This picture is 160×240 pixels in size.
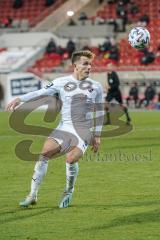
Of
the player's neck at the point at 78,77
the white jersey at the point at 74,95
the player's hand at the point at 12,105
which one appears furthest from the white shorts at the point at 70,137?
the player's hand at the point at 12,105

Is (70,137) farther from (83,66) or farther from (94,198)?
(94,198)

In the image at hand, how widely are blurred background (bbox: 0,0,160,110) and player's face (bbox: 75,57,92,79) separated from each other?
91.6ft

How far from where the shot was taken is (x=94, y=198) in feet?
39.4

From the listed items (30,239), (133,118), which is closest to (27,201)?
(30,239)

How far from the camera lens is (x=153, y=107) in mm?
39500

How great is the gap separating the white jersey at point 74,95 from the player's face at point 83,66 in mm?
140

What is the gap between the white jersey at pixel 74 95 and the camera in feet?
36.7

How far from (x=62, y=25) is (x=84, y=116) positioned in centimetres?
3868

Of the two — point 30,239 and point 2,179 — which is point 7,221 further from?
point 2,179

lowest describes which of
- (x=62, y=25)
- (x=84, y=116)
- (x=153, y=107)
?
(x=153, y=107)

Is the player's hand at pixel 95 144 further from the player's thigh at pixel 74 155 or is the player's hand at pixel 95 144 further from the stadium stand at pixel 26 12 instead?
the stadium stand at pixel 26 12

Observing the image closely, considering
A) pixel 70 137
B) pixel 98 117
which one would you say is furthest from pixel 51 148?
pixel 98 117

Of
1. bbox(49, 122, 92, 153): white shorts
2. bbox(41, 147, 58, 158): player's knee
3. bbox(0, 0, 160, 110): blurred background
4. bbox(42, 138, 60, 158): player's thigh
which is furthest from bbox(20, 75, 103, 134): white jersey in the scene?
bbox(0, 0, 160, 110): blurred background

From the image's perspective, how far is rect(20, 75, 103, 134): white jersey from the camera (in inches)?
440
